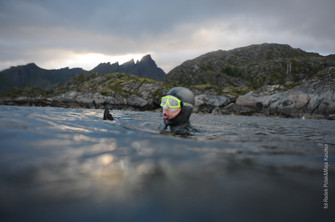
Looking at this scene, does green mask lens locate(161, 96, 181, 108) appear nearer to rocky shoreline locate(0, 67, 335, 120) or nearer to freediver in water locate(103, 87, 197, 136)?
freediver in water locate(103, 87, 197, 136)

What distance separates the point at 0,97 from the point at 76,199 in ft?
369

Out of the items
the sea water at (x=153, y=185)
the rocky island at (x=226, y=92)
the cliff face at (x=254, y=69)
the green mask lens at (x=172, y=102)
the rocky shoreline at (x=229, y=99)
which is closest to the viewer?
the sea water at (x=153, y=185)

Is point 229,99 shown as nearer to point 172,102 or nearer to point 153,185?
point 172,102

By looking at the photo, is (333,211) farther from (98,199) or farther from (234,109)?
(234,109)

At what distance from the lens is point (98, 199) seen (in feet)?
6.15

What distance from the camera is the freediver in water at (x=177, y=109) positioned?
7.73 m

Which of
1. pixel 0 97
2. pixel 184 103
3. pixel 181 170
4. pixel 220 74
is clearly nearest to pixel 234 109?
pixel 184 103

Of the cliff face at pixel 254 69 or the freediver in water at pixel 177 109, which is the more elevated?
the cliff face at pixel 254 69

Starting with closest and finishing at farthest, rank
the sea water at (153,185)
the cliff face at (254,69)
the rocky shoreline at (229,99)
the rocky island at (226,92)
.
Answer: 1. the sea water at (153,185)
2. the rocky shoreline at (229,99)
3. the rocky island at (226,92)
4. the cliff face at (254,69)

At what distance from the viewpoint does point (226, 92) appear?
76750mm

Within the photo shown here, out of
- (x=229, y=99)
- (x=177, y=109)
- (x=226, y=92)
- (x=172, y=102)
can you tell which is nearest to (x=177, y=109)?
(x=177, y=109)

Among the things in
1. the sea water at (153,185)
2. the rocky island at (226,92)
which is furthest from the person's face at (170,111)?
the rocky island at (226,92)

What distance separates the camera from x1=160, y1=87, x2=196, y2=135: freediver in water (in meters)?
7.73

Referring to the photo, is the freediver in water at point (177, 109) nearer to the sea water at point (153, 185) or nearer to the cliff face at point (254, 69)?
the sea water at point (153, 185)
